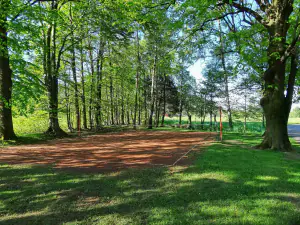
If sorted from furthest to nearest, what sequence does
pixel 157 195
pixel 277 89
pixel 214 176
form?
1. pixel 277 89
2. pixel 214 176
3. pixel 157 195

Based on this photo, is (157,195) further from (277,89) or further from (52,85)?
(52,85)

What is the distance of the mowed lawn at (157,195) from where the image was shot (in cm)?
333

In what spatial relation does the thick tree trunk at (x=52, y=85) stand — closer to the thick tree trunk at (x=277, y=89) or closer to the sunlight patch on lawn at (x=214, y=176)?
the sunlight patch on lawn at (x=214, y=176)

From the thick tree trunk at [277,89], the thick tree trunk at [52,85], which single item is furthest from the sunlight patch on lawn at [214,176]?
the thick tree trunk at [52,85]

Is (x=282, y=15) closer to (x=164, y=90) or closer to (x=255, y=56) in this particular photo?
(x=255, y=56)

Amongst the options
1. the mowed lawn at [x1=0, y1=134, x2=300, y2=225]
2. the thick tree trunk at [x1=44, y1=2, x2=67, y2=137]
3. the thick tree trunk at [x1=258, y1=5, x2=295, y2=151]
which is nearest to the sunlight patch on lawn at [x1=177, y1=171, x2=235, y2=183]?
the mowed lawn at [x1=0, y1=134, x2=300, y2=225]

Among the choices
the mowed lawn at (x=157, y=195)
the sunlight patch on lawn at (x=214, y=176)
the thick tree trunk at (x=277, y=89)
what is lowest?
the mowed lawn at (x=157, y=195)

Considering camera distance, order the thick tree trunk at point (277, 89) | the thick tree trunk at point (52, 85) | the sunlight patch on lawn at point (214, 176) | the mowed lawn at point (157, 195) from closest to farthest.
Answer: the mowed lawn at point (157, 195) < the sunlight patch on lawn at point (214, 176) < the thick tree trunk at point (277, 89) < the thick tree trunk at point (52, 85)

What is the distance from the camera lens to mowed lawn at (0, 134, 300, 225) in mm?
3330

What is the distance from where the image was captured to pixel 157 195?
4125 mm

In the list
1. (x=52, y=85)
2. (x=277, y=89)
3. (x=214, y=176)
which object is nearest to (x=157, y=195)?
(x=214, y=176)

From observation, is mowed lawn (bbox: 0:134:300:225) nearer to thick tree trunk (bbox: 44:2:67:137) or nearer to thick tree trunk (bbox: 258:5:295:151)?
thick tree trunk (bbox: 258:5:295:151)

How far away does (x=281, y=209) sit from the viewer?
3496 millimetres

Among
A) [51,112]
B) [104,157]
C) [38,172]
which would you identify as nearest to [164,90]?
[51,112]
